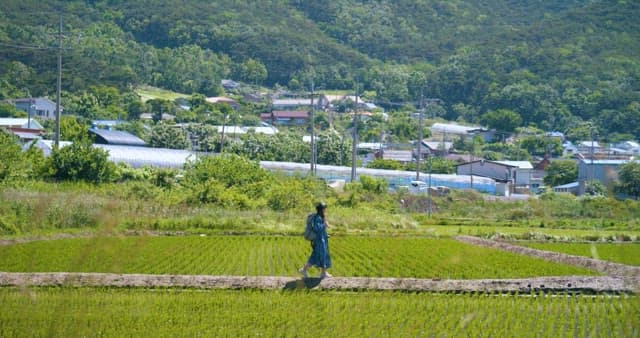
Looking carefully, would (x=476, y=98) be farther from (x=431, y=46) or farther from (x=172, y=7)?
(x=172, y=7)

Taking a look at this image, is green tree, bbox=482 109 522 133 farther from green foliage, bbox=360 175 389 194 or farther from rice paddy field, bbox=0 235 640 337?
rice paddy field, bbox=0 235 640 337

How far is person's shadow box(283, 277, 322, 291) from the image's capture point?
14305mm

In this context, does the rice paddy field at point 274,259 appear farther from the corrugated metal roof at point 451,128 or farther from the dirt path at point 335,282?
the corrugated metal roof at point 451,128

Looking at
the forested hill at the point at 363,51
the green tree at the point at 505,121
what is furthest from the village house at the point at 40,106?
the green tree at the point at 505,121

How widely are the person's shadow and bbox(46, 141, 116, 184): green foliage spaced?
21.6m

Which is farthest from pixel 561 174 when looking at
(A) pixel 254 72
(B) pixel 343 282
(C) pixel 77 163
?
(A) pixel 254 72

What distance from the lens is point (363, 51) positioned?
14288cm

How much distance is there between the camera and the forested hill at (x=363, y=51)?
94875 millimetres

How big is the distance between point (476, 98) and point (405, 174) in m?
49.1

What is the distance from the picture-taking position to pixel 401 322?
1144cm

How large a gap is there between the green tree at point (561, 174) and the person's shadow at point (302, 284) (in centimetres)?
4945

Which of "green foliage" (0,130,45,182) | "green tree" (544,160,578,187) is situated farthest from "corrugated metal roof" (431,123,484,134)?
"green foliage" (0,130,45,182)

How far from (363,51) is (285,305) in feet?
433

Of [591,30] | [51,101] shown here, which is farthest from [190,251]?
[591,30]
